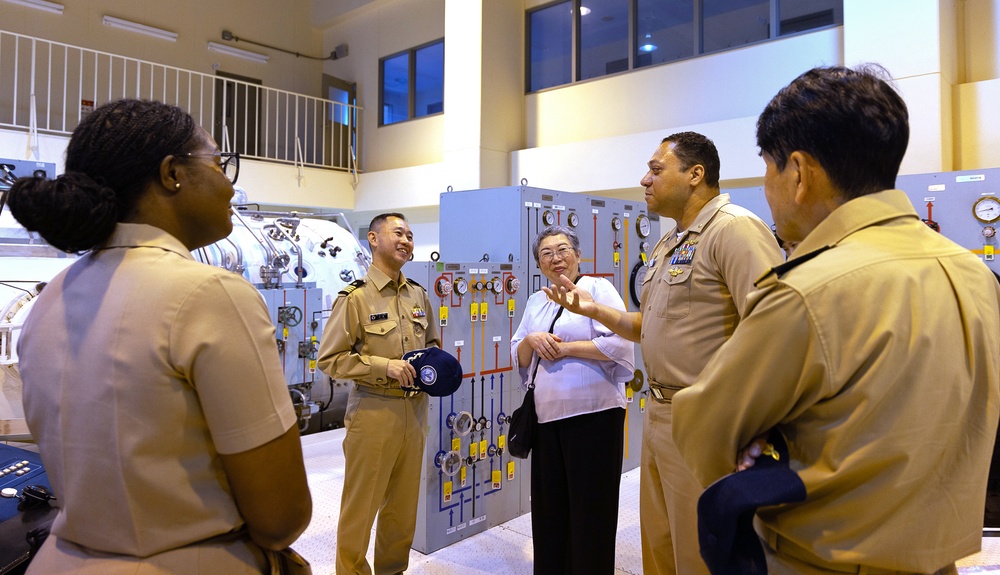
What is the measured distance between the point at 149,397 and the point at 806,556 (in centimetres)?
106

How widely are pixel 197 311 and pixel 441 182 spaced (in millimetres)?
8691

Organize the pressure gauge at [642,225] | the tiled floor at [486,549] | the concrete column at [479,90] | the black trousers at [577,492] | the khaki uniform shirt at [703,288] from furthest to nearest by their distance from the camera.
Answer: the concrete column at [479,90] < the pressure gauge at [642,225] < the tiled floor at [486,549] < the black trousers at [577,492] < the khaki uniform shirt at [703,288]

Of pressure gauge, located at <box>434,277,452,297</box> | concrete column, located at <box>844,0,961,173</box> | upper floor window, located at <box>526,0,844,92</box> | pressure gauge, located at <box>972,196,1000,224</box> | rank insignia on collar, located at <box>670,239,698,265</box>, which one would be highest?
upper floor window, located at <box>526,0,844,92</box>

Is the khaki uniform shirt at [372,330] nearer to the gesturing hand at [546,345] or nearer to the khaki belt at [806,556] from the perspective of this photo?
the gesturing hand at [546,345]

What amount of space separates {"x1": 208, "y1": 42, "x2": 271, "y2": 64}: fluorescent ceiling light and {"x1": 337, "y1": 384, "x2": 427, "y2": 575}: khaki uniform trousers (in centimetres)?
1022

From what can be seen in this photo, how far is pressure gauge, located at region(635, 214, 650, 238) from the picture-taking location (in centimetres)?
545

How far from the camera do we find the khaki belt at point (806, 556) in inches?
39.1

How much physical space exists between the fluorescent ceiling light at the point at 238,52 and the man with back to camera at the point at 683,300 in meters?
11.0

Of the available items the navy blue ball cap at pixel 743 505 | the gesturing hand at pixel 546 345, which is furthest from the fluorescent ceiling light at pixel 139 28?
the navy blue ball cap at pixel 743 505

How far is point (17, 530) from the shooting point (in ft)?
5.79

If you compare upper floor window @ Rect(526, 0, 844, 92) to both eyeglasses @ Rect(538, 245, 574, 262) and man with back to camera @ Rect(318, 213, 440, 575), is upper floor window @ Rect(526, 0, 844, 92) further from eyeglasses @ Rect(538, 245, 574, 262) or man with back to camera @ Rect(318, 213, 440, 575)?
man with back to camera @ Rect(318, 213, 440, 575)

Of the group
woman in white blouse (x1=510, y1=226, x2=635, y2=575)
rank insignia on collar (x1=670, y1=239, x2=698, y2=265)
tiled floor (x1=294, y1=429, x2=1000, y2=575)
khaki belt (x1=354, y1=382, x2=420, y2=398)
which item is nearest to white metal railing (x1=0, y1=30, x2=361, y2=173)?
tiled floor (x1=294, y1=429, x2=1000, y2=575)

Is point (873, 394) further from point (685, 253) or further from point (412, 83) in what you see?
point (412, 83)

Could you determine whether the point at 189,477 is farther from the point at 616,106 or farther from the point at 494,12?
the point at 494,12
